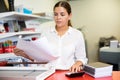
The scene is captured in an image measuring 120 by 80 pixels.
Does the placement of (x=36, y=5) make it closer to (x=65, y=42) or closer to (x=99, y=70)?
(x=65, y=42)

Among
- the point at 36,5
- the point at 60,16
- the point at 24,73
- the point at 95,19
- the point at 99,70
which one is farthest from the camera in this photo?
the point at 95,19

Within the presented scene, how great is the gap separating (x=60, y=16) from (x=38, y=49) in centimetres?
64

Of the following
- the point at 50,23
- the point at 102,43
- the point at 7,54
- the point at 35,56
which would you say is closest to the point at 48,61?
the point at 35,56

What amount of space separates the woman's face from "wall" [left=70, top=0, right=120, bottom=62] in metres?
3.93

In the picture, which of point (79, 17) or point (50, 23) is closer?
point (50, 23)

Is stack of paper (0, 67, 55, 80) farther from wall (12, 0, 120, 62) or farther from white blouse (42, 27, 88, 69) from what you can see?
wall (12, 0, 120, 62)

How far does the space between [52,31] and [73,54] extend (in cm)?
31

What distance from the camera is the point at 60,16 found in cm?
170

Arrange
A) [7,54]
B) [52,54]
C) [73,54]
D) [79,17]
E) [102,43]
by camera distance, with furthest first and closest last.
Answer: [79,17]
[102,43]
[73,54]
[7,54]
[52,54]

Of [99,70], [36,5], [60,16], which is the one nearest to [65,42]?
[60,16]

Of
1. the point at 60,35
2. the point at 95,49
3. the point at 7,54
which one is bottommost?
the point at 95,49

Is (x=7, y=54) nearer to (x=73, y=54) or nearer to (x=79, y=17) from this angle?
(x=73, y=54)

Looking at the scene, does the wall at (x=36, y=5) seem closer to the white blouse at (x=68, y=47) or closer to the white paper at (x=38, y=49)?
the white blouse at (x=68, y=47)

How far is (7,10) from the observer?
5.44 ft
